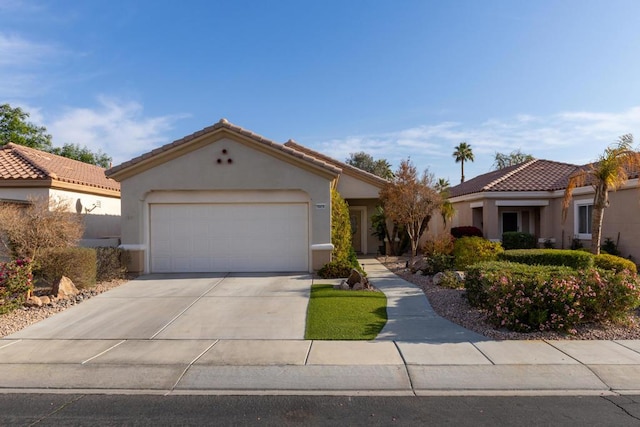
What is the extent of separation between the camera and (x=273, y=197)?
13.7 metres

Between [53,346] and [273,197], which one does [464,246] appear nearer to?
[273,197]

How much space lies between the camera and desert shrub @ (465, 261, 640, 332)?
24.9 feet

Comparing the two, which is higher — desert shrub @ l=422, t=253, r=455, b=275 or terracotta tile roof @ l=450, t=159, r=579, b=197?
terracotta tile roof @ l=450, t=159, r=579, b=197

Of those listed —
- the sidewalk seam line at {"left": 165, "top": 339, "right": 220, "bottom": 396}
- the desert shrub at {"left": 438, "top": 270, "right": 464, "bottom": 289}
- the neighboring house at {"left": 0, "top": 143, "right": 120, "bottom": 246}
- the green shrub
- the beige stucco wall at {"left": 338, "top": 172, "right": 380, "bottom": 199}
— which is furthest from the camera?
the beige stucco wall at {"left": 338, "top": 172, "right": 380, "bottom": 199}

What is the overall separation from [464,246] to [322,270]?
4297 millimetres

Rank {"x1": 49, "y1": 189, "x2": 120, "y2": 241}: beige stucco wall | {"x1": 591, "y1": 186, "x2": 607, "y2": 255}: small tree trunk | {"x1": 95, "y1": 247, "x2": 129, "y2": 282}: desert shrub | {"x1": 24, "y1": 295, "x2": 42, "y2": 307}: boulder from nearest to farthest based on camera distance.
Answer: {"x1": 24, "y1": 295, "x2": 42, "y2": 307}: boulder → {"x1": 95, "y1": 247, "x2": 129, "y2": 282}: desert shrub → {"x1": 591, "y1": 186, "x2": 607, "y2": 255}: small tree trunk → {"x1": 49, "y1": 189, "x2": 120, "y2": 241}: beige stucco wall

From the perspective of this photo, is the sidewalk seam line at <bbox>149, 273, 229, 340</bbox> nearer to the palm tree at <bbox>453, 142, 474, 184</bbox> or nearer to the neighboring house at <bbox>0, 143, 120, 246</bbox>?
the neighboring house at <bbox>0, 143, 120, 246</bbox>

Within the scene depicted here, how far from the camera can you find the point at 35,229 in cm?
1029

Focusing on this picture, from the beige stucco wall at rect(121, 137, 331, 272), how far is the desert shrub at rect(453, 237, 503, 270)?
3.91 metres

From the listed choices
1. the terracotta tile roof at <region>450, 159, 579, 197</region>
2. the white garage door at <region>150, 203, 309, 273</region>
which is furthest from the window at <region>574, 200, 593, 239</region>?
the white garage door at <region>150, 203, 309, 273</region>

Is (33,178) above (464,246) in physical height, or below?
above

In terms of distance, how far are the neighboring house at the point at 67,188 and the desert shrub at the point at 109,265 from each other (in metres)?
1.79

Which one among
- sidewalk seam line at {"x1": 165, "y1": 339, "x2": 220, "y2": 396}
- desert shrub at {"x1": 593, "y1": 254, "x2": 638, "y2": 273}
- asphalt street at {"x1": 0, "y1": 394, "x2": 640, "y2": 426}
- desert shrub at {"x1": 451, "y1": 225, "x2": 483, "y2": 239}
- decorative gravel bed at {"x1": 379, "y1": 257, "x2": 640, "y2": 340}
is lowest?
asphalt street at {"x1": 0, "y1": 394, "x2": 640, "y2": 426}

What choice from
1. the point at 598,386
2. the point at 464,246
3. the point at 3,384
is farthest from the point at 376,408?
the point at 464,246
